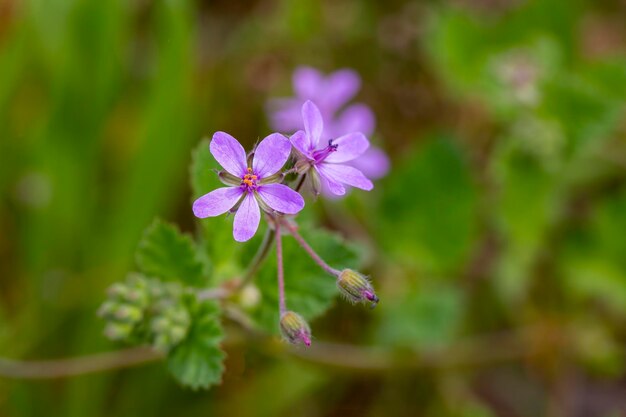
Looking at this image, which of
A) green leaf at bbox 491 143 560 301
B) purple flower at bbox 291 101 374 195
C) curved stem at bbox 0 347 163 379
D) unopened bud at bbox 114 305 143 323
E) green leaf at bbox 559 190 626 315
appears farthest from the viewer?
green leaf at bbox 559 190 626 315

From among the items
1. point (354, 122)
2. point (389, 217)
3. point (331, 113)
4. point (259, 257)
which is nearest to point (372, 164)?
point (354, 122)

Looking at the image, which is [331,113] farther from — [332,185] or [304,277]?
[332,185]

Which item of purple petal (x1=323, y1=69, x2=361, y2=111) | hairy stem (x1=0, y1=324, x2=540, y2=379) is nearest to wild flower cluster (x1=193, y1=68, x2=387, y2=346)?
hairy stem (x1=0, y1=324, x2=540, y2=379)

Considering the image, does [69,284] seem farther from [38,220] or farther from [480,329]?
[480,329]

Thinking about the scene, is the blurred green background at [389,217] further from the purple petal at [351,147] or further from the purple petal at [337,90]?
the purple petal at [351,147]

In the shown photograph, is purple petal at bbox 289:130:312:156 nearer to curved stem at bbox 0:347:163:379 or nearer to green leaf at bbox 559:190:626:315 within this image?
curved stem at bbox 0:347:163:379

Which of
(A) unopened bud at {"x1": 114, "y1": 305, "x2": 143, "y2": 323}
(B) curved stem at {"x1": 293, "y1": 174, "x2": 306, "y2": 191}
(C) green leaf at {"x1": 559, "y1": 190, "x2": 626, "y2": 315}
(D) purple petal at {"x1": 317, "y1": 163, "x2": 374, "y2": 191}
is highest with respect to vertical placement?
(C) green leaf at {"x1": 559, "y1": 190, "x2": 626, "y2": 315}

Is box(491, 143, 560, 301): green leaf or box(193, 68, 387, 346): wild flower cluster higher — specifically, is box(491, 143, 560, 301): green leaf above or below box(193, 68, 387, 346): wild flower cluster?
above

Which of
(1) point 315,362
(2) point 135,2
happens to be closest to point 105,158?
(2) point 135,2
